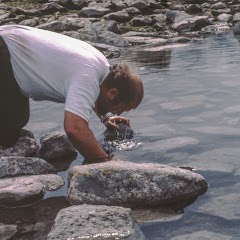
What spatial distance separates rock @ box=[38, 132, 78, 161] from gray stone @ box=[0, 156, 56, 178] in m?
0.66

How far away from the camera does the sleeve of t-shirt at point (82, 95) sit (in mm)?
5121

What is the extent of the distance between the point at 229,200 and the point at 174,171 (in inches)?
21.3

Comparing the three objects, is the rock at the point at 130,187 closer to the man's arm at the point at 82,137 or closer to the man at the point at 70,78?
the man's arm at the point at 82,137

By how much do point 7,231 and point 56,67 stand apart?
1.74m

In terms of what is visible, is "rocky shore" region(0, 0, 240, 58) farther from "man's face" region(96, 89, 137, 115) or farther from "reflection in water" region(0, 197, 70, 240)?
"reflection in water" region(0, 197, 70, 240)

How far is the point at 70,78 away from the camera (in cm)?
530

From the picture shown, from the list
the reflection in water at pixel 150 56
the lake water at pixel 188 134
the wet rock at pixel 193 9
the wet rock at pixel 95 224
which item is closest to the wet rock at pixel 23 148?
the lake water at pixel 188 134

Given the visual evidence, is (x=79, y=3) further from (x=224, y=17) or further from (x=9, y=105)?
(x=9, y=105)

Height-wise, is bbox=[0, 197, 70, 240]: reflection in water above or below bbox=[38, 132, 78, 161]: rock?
above

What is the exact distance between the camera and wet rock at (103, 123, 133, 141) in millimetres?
7094

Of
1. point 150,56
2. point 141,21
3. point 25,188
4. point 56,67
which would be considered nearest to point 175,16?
point 141,21

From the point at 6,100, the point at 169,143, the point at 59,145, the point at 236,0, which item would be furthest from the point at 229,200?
the point at 236,0

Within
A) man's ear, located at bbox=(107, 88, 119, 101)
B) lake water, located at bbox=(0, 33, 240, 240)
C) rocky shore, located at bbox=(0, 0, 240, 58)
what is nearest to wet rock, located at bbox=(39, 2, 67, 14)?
rocky shore, located at bbox=(0, 0, 240, 58)

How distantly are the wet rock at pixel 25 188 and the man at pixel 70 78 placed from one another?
17.4 inches
